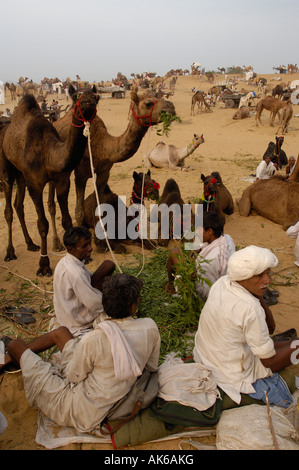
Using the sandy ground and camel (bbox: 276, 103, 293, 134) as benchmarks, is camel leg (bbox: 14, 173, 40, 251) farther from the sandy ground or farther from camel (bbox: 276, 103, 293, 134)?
camel (bbox: 276, 103, 293, 134)

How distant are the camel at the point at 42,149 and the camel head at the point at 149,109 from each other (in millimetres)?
664

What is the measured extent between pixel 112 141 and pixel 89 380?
13.8ft

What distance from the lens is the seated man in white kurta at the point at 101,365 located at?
2.64m

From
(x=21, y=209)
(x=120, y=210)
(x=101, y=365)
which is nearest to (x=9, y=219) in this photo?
(x=21, y=209)

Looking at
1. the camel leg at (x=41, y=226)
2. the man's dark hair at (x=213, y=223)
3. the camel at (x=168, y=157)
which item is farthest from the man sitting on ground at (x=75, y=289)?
the camel at (x=168, y=157)

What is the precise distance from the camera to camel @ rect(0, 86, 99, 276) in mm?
5016

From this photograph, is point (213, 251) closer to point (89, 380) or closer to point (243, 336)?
point (243, 336)

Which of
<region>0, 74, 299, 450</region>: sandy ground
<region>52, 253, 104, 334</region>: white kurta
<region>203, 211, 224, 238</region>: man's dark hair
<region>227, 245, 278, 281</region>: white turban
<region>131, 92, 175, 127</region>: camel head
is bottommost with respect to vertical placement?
<region>0, 74, 299, 450</region>: sandy ground

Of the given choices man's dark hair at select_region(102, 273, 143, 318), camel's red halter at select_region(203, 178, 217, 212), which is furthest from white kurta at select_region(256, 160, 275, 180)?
man's dark hair at select_region(102, 273, 143, 318)

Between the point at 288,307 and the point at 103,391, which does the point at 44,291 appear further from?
the point at 288,307

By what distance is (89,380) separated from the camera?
2.89 metres

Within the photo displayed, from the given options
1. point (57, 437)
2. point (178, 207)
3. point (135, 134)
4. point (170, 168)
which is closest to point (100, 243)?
point (178, 207)

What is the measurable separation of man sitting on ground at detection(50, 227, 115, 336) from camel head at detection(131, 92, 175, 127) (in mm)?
2335

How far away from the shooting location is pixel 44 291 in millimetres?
5254
